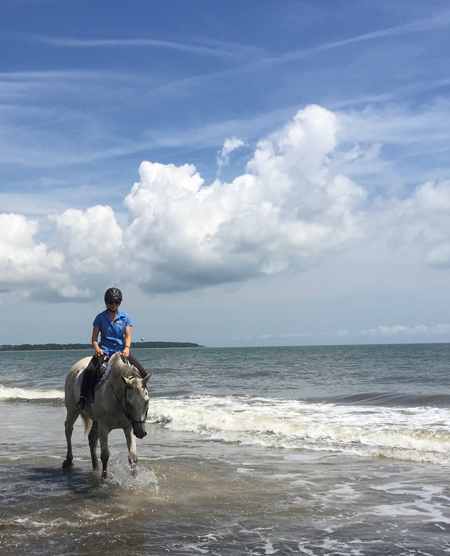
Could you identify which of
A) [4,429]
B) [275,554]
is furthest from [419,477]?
[4,429]

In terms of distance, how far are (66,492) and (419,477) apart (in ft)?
18.7

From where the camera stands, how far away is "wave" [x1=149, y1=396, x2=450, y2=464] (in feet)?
36.6

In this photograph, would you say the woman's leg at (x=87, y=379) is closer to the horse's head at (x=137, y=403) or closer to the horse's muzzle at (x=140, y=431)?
the horse's head at (x=137, y=403)

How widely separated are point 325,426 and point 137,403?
7.91 metres

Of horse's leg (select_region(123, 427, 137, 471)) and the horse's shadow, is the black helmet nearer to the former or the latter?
horse's leg (select_region(123, 427, 137, 471))

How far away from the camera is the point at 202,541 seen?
5434 mm

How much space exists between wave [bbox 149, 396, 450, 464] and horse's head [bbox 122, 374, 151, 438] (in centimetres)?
517

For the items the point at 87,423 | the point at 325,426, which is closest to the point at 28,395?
the point at 325,426

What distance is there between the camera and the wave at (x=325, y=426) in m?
11.1

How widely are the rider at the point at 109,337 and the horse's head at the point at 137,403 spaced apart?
Answer: 2.97ft

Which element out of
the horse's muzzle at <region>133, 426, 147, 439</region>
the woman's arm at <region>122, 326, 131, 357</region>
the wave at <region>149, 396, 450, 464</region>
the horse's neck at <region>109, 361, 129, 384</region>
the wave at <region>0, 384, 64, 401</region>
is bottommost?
the wave at <region>0, 384, 64, 401</region>

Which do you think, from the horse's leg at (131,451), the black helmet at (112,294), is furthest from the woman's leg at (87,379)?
the horse's leg at (131,451)

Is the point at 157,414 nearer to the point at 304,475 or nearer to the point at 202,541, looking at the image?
the point at 304,475

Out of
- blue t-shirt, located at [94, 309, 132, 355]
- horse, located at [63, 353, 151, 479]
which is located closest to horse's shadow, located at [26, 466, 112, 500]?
horse, located at [63, 353, 151, 479]
